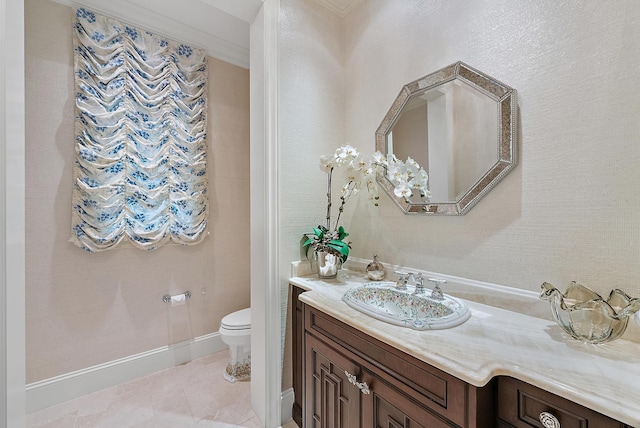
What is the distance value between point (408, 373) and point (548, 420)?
0.34 m

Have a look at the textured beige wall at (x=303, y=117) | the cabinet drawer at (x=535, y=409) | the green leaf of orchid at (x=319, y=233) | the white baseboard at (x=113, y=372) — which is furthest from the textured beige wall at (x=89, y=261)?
the cabinet drawer at (x=535, y=409)

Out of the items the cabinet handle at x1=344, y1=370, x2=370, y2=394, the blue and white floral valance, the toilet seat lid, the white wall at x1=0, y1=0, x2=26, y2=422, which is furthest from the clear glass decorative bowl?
the blue and white floral valance

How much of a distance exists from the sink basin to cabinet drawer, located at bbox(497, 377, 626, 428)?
9.3 inches

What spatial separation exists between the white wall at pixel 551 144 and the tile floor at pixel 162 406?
4.90 feet

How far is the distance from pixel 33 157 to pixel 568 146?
2780 mm

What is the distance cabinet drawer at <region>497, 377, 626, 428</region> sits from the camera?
0.60 meters

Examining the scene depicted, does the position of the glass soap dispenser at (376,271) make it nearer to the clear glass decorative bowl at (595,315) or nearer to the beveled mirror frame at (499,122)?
the beveled mirror frame at (499,122)

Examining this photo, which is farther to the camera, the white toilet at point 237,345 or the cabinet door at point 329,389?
the white toilet at point 237,345

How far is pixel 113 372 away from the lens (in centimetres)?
189

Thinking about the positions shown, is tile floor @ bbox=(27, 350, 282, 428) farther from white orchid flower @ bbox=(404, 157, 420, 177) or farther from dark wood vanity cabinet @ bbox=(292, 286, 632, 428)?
white orchid flower @ bbox=(404, 157, 420, 177)

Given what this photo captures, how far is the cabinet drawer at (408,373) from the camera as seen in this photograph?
73 centimetres

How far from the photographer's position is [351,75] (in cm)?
183

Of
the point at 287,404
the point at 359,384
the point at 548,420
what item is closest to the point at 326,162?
the point at 359,384

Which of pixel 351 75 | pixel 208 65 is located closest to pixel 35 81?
pixel 208 65
